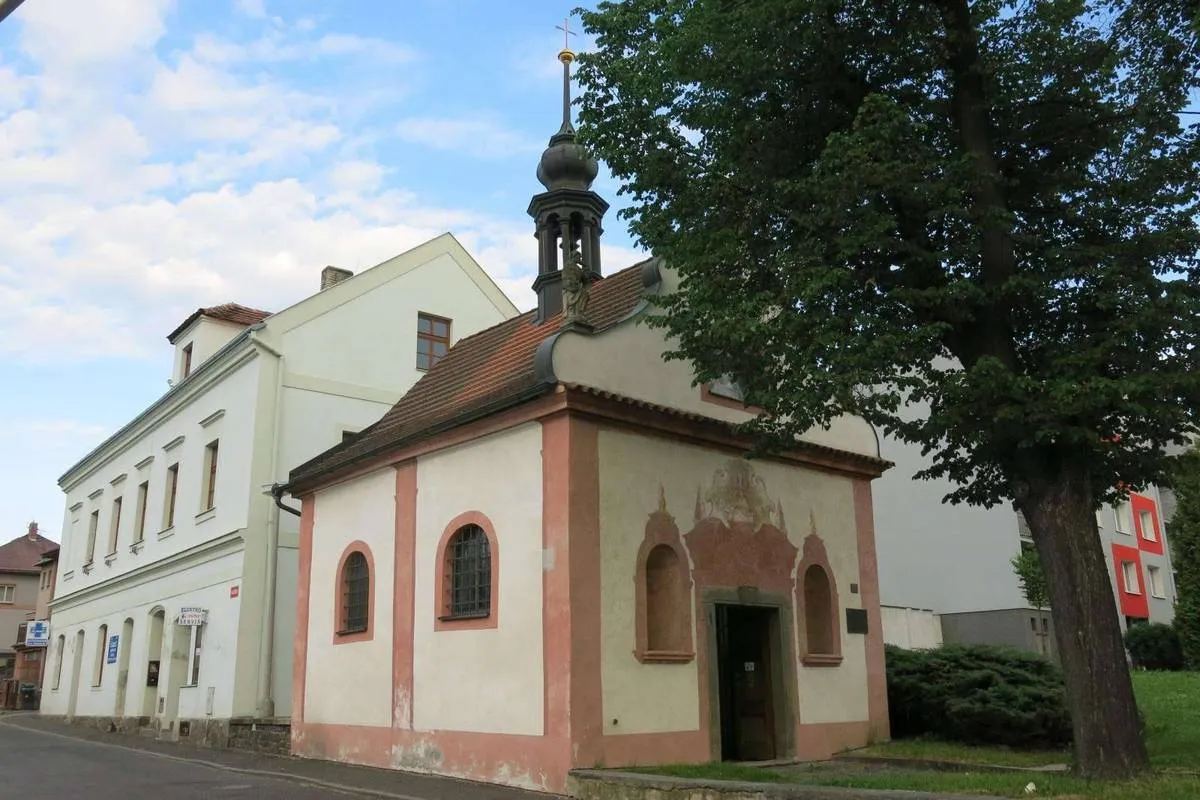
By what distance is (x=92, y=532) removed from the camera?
30.7m

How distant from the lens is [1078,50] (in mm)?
10602

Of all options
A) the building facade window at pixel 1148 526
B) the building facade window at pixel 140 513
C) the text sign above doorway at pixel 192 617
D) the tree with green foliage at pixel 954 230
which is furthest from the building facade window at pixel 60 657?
the building facade window at pixel 1148 526

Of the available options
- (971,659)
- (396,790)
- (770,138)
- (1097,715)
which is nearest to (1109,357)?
(1097,715)

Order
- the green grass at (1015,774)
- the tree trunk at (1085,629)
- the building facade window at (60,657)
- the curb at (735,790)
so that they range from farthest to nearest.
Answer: the building facade window at (60,657)
the tree trunk at (1085,629)
the green grass at (1015,774)
the curb at (735,790)

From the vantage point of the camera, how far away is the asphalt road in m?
11.7

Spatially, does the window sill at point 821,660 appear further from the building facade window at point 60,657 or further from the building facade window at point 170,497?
the building facade window at point 60,657

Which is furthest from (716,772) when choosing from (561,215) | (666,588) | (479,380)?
(561,215)

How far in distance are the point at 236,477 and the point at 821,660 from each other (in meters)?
12.1

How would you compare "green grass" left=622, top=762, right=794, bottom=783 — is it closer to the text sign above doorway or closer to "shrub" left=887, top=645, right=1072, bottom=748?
A: "shrub" left=887, top=645, right=1072, bottom=748

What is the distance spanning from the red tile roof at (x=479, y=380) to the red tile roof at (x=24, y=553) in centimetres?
4833

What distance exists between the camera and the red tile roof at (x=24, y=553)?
189 feet

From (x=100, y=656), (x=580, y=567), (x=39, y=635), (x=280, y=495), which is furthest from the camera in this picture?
(x=39, y=635)

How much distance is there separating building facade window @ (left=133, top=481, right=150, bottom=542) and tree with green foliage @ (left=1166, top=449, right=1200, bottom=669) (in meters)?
26.8

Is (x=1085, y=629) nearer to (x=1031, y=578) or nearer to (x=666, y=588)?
(x=666, y=588)
